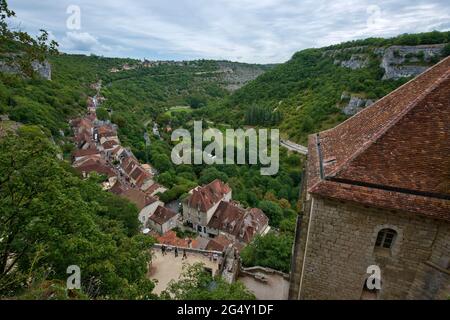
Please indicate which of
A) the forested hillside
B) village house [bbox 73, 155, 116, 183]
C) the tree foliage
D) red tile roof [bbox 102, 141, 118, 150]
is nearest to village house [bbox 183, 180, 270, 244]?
village house [bbox 73, 155, 116, 183]

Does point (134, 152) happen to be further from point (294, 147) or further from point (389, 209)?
point (389, 209)

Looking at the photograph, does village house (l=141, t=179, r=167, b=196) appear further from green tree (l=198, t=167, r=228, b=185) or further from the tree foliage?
the tree foliage

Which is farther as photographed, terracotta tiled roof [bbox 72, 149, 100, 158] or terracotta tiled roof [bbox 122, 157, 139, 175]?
terracotta tiled roof [bbox 122, 157, 139, 175]

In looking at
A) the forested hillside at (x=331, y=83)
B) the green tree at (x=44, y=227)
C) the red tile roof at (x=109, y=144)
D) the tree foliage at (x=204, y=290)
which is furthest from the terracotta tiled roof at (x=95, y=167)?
the forested hillside at (x=331, y=83)

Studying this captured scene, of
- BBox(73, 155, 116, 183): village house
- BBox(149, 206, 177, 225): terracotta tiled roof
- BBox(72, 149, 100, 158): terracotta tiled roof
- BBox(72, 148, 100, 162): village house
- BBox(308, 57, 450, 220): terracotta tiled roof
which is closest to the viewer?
BBox(308, 57, 450, 220): terracotta tiled roof

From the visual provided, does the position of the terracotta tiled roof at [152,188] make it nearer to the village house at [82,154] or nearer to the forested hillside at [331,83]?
the village house at [82,154]

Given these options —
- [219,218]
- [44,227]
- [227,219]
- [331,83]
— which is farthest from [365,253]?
[331,83]

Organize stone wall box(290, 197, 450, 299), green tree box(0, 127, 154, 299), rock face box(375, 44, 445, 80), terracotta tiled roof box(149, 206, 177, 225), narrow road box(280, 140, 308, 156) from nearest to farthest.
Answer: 1. stone wall box(290, 197, 450, 299)
2. green tree box(0, 127, 154, 299)
3. terracotta tiled roof box(149, 206, 177, 225)
4. narrow road box(280, 140, 308, 156)
5. rock face box(375, 44, 445, 80)
